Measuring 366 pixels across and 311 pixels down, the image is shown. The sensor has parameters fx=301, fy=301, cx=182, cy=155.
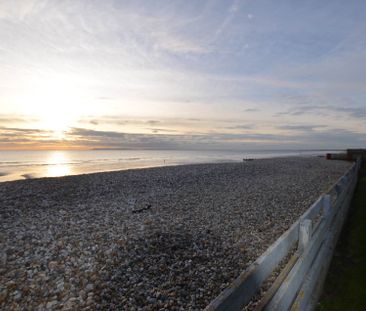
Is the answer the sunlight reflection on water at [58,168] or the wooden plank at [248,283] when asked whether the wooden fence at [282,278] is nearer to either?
the wooden plank at [248,283]

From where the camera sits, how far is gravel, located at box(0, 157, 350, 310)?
21.0 ft

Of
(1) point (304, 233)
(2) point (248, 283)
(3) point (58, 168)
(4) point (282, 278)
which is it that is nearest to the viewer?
(2) point (248, 283)

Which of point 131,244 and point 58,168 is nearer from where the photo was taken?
point 131,244

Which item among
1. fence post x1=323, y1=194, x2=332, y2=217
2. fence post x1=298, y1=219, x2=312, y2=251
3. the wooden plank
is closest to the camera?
the wooden plank

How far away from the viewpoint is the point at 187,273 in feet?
23.6

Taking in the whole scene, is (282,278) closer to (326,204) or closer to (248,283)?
(248,283)

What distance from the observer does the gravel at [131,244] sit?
639 cm

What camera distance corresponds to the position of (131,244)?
8.84 metres

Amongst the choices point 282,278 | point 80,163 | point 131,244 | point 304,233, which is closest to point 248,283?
point 282,278

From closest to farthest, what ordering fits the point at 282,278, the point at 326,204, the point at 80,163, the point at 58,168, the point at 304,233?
1. the point at 282,278
2. the point at 304,233
3. the point at 326,204
4. the point at 58,168
5. the point at 80,163

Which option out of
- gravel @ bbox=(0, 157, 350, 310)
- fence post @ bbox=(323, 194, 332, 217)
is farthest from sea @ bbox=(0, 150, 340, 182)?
fence post @ bbox=(323, 194, 332, 217)

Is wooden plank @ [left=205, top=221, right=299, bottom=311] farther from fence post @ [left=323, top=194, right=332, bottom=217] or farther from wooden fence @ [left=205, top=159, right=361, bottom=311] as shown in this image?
fence post @ [left=323, top=194, right=332, bottom=217]

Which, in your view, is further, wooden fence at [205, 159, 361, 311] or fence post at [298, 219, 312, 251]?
fence post at [298, 219, 312, 251]

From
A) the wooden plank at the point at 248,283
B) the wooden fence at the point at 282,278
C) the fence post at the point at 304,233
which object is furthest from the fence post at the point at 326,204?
the wooden plank at the point at 248,283
